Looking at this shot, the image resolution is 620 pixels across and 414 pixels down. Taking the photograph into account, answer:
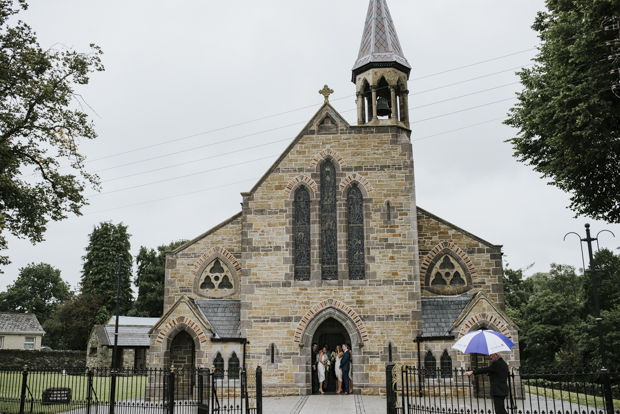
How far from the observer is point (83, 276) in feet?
202

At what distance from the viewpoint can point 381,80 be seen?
80.5 ft

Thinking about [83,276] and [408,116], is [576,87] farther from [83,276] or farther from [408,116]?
[83,276]

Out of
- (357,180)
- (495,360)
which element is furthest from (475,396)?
(357,180)

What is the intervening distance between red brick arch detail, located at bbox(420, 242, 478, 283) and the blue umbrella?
Answer: 1031 cm

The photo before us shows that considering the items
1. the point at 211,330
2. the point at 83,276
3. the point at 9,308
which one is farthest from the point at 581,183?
the point at 9,308

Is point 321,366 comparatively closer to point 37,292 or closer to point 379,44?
point 379,44

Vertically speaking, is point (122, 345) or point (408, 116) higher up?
point (408, 116)

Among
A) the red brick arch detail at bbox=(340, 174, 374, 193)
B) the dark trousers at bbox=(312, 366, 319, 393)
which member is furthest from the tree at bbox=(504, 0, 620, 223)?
the dark trousers at bbox=(312, 366, 319, 393)

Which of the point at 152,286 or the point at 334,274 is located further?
the point at 152,286

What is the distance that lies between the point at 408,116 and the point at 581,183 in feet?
27.3

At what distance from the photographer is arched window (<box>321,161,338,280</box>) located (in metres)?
21.7

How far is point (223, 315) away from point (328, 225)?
5.74 meters

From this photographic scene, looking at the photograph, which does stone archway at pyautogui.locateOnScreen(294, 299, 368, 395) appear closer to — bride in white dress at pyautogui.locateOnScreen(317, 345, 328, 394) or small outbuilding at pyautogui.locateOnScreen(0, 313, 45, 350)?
bride in white dress at pyautogui.locateOnScreen(317, 345, 328, 394)

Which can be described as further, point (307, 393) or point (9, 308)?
point (9, 308)
